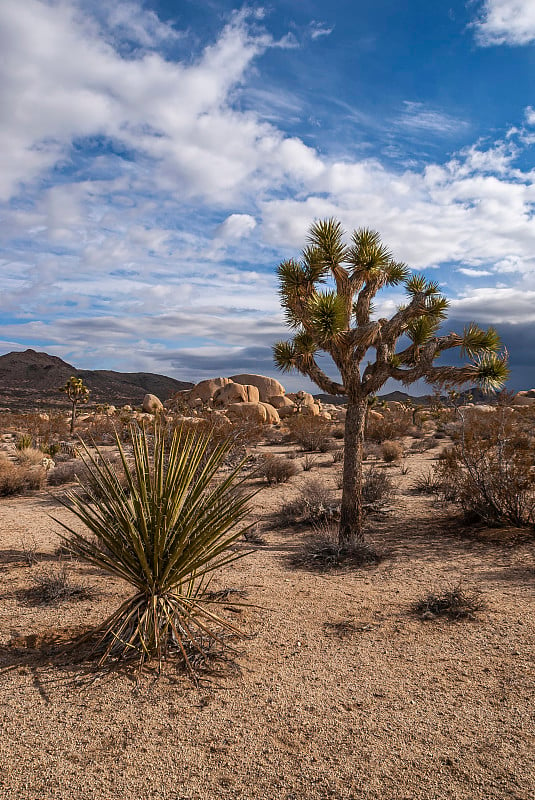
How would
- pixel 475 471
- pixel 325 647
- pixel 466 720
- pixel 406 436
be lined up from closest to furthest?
1. pixel 466 720
2. pixel 325 647
3. pixel 475 471
4. pixel 406 436

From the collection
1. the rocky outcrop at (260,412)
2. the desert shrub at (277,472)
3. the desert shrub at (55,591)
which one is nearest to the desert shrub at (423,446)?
the desert shrub at (277,472)

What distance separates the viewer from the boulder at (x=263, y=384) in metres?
48.8

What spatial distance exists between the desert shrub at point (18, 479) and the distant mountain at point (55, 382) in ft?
166

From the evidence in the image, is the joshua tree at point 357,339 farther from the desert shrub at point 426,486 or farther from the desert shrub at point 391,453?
the desert shrub at point 391,453

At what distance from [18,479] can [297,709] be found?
11305 millimetres

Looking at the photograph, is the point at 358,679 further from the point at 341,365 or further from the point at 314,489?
the point at 314,489

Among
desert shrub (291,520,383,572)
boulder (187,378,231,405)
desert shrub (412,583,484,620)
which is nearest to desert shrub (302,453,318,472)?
desert shrub (291,520,383,572)

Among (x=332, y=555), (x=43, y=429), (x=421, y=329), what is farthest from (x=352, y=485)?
(x=43, y=429)

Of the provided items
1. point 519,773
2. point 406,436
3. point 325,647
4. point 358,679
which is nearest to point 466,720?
point 519,773

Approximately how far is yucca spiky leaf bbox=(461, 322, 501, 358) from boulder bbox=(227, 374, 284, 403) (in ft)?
129

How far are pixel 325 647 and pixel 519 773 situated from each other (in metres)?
1.87

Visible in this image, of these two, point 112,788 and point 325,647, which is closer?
point 112,788

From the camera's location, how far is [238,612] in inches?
211

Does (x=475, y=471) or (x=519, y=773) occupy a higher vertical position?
(x=475, y=471)
